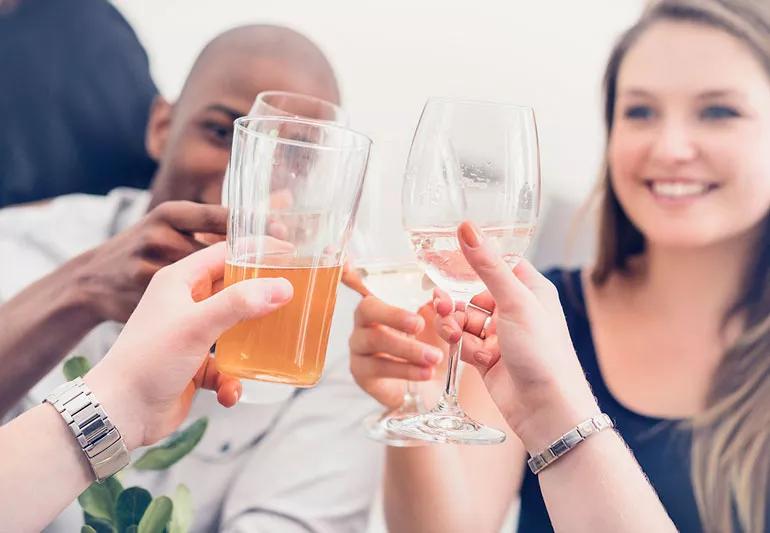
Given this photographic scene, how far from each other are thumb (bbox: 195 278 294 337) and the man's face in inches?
Answer: 19.1

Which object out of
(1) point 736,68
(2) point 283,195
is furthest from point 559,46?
(2) point 283,195

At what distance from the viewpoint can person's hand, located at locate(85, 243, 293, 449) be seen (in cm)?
58

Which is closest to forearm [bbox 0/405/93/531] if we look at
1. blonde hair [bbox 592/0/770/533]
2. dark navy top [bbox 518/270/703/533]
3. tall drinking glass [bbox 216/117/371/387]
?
tall drinking glass [bbox 216/117/371/387]

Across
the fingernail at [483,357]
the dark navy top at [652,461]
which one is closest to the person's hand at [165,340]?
the fingernail at [483,357]

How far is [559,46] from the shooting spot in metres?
1.01

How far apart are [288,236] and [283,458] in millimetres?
492

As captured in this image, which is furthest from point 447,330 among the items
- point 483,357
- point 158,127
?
point 158,127

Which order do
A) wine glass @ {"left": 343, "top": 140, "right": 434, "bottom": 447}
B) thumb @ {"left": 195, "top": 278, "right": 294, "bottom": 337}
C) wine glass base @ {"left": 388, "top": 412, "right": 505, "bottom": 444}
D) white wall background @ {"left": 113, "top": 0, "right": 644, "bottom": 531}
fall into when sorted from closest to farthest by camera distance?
thumb @ {"left": 195, "top": 278, "right": 294, "bottom": 337} < wine glass base @ {"left": 388, "top": 412, "right": 505, "bottom": 444} < wine glass @ {"left": 343, "top": 140, "right": 434, "bottom": 447} < white wall background @ {"left": 113, "top": 0, "right": 644, "bottom": 531}

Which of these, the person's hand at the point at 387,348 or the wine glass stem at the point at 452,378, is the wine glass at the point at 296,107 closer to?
the person's hand at the point at 387,348

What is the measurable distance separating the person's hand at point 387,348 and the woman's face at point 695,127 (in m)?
0.40

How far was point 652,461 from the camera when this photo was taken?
1.00m

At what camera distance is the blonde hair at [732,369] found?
0.98 meters

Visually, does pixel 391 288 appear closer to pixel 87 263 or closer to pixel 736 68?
pixel 87 263

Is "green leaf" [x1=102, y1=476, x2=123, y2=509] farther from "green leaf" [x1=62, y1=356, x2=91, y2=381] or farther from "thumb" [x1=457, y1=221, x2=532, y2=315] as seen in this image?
"thumb" [x1=457, y1=221, x2=532, y2=315]
